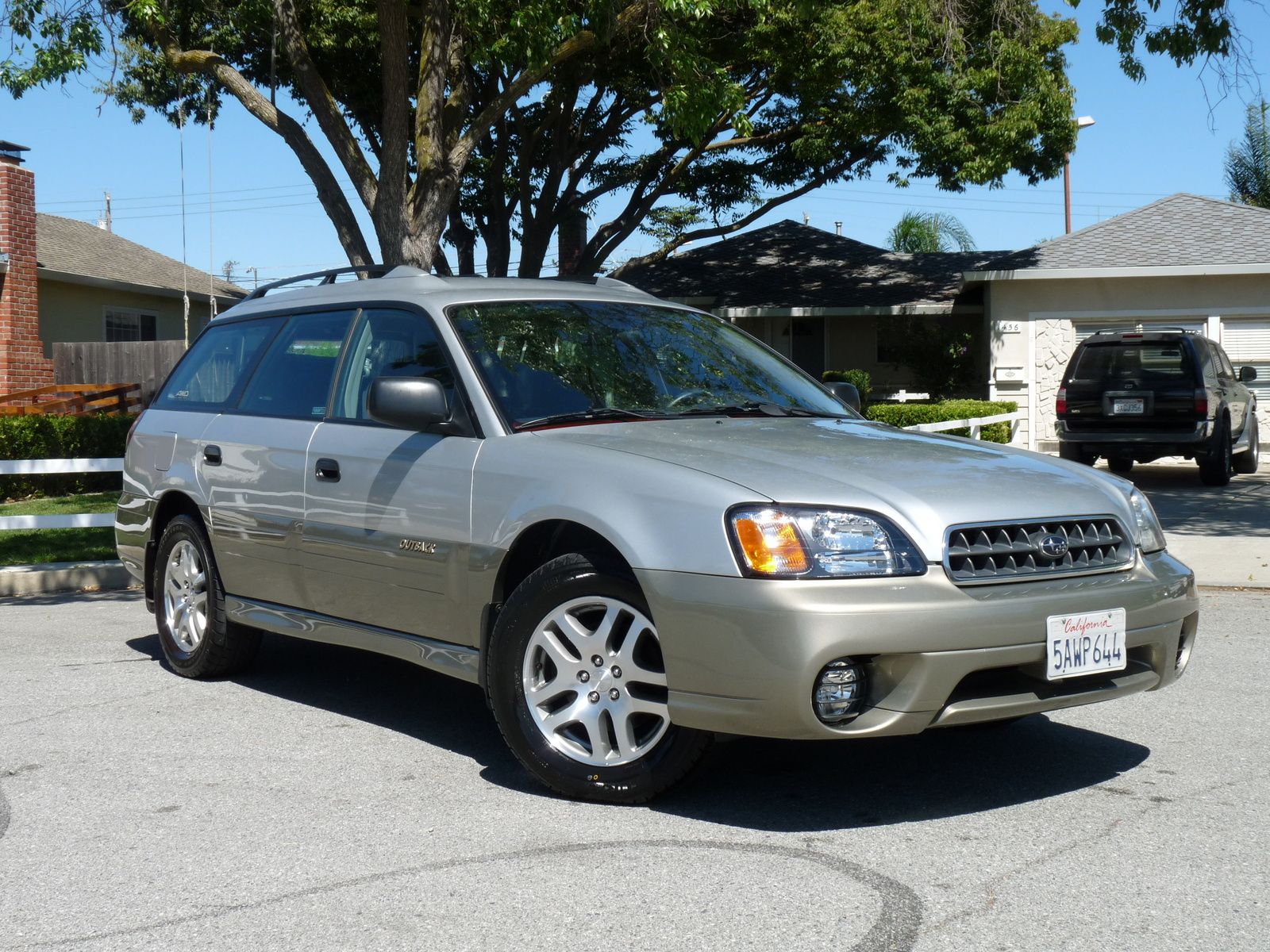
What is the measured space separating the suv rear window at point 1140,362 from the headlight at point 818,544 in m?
A: 13.2

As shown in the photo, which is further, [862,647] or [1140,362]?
[1140,362]

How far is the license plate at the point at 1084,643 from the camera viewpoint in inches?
169

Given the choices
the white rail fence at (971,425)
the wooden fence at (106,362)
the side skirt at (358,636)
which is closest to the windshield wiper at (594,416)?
the side skirt at (358,636)

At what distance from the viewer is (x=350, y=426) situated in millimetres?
5727

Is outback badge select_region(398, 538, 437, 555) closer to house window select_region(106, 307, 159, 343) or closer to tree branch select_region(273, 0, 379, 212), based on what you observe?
tree branch select_region(273, 0, 379, 212)

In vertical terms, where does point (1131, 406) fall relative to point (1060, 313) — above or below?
below

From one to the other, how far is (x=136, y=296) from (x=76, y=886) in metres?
29.0

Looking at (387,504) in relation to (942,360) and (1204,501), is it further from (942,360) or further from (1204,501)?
(942,360)

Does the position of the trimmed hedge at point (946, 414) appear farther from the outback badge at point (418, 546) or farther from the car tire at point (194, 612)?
the outback badge at point (418, 546)

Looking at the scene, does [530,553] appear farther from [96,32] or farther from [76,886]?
[96,32]

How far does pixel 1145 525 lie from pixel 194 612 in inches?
171

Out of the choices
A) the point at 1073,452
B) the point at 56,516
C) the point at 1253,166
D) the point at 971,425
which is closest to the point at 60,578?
the point at 56,516

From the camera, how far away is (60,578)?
404 inches

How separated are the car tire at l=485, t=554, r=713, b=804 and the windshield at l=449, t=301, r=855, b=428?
0.80 m
